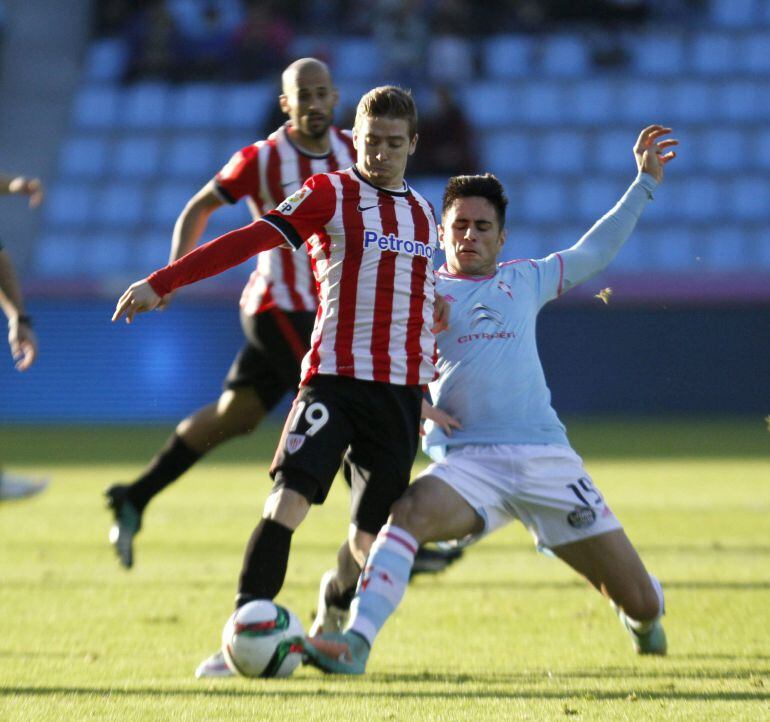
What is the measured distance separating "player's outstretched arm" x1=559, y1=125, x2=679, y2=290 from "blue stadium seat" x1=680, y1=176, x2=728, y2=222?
14273 millimetres

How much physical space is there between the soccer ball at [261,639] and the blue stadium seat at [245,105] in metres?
17.0

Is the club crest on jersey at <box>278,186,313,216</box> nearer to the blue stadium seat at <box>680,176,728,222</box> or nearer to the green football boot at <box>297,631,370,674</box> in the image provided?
the green football boot at <box>297,631,370,674</box>

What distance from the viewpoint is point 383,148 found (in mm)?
4348

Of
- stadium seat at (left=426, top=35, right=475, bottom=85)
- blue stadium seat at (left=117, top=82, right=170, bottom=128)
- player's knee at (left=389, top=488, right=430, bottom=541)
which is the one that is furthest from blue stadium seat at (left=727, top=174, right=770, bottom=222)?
player's knee at (left=389, top=488, right=430, bottom=541)

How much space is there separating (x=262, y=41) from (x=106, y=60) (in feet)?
9.49

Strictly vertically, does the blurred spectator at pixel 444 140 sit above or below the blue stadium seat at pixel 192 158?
above

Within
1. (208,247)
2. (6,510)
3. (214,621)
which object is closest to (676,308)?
(6,510)

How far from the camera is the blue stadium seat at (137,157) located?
2078cm

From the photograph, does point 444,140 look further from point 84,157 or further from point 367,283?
point 367,283

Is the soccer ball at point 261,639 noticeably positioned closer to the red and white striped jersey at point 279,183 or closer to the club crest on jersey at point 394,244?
the club crest on jersey at point 394,244

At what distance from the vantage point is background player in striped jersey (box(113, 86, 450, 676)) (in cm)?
423

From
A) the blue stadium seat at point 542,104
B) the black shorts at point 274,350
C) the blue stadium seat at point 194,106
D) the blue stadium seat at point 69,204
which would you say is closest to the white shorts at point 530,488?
the black shorts at point 274,350

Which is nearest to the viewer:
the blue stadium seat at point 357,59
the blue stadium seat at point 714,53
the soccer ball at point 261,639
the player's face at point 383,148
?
the soccer ball at point 261,639

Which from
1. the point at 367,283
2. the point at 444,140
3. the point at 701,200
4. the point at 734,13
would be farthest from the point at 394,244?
the point at 734,13
